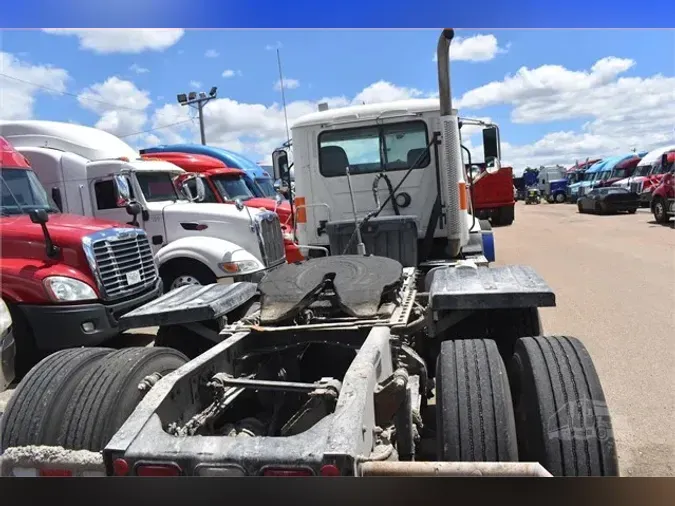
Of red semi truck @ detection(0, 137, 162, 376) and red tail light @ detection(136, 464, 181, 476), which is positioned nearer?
red tail light @ detection(136, 464, 181, 476)

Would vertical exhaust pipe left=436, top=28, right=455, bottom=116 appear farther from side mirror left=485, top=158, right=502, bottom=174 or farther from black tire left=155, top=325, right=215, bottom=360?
black tire left=155, top=325, right=215, bottom=360

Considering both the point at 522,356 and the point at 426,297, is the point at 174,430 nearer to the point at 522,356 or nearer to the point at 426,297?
the point at 522,356

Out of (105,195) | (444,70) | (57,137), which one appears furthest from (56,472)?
(57,137)

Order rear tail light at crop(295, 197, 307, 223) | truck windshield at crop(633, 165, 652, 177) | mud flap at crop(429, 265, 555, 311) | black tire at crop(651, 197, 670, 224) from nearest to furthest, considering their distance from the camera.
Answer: mud flap at crop(429, 265, 555, 311), rear tail light at crop(295, 197, 307, 223), black tire at crop(651, 197, 670, 224), truck windshield at crop(633, 165, 652, 177)

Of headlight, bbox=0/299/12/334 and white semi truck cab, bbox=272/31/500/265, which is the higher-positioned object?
white semi truck cab, bbox=272/31/500/265

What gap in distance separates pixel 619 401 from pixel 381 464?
320 centimetres

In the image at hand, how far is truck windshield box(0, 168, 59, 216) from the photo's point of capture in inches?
262

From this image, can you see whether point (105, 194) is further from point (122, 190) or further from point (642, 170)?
point (642, 170)

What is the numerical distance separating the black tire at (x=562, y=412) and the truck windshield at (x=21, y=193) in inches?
230

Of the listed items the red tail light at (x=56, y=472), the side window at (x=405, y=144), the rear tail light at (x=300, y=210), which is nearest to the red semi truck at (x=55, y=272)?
the rear tail light at (x=300, y=210)

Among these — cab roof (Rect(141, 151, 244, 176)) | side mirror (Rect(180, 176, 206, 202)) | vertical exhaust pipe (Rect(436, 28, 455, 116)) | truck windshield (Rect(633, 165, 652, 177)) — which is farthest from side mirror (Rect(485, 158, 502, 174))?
truck windshield (Rect(633, 165, 652, 177))

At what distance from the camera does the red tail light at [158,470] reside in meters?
2.22

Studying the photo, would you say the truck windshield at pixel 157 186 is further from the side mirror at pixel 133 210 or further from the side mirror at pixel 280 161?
the side mirror at pixel 280 161

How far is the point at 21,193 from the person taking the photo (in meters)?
6.84
